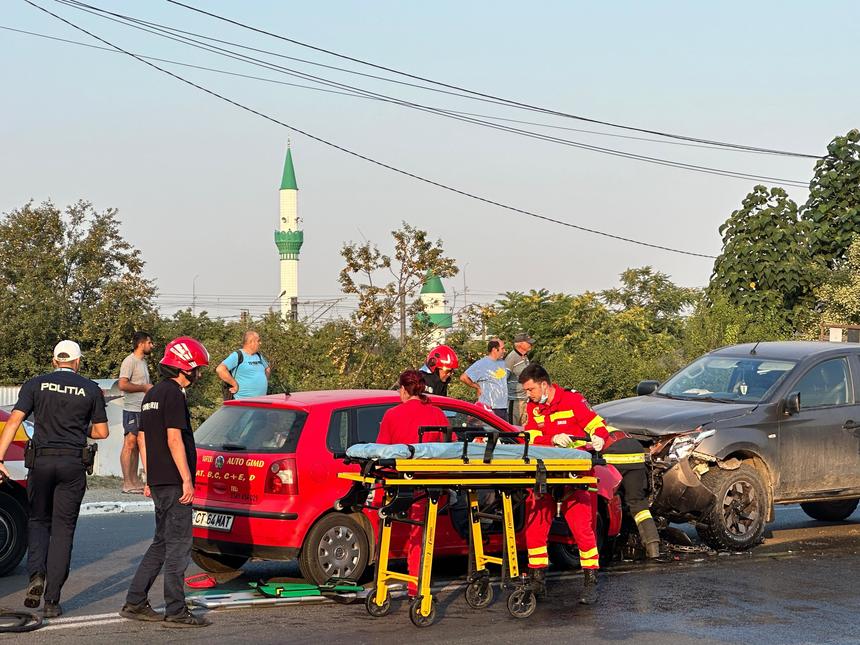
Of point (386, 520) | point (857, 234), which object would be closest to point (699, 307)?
point (857, 234)

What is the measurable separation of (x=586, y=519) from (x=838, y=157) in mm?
26774

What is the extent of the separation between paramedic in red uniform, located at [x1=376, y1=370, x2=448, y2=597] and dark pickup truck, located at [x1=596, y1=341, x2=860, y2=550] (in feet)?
10.5

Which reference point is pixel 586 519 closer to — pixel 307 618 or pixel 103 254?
pixel 307 618

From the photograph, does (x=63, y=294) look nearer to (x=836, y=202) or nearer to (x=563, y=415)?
(x=836, y=202)

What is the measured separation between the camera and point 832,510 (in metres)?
13.9

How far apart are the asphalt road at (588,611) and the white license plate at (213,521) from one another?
59 cm

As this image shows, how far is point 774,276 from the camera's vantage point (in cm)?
3152

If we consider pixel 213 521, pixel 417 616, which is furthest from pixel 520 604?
pixel 213 521

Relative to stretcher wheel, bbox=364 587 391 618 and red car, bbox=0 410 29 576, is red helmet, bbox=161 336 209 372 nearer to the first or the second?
stretcher wheel, bbox=364 587 391 618

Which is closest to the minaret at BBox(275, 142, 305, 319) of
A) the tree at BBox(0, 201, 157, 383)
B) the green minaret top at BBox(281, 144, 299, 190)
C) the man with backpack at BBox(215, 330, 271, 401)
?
the green minaret top at BBox(281, 144, 299, 190)

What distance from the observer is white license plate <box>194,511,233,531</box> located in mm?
9250

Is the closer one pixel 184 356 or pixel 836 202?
pixel 184 356

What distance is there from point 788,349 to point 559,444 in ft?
15.8

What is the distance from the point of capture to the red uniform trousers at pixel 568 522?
8.95m
